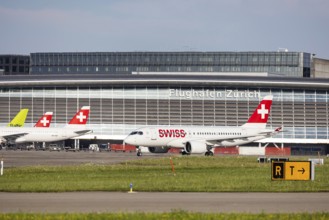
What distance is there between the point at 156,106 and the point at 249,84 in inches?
657

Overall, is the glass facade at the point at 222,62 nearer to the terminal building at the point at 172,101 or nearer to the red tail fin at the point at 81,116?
the terminal building at the point at 172,101

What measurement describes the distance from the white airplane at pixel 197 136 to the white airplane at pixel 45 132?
85.5 ft

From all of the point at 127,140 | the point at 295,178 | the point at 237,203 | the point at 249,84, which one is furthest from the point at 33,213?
the point at 249,84

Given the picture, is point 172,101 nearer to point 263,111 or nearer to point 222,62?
point 222,62

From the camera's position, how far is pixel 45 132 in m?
128

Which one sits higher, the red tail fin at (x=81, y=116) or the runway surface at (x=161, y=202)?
the red tail fin at (x=81, y=116)

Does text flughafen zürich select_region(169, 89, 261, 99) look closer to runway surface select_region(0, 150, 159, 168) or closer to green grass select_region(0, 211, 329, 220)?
runway surface select_region(0, 150, 159, 168)

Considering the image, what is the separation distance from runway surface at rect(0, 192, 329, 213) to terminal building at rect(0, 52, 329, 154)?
107 m

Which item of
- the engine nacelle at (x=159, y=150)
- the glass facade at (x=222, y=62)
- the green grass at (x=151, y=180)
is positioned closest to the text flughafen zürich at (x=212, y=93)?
the glass facade at (x=222, y=62)

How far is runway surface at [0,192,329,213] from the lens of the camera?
3225 cm

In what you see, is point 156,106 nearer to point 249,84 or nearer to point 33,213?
point 249,84

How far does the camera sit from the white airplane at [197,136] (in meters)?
102

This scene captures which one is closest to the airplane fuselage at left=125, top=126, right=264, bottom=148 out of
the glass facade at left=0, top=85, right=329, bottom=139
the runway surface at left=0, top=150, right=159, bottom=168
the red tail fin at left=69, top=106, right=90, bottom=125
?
the runway surface at left=0, top=150, right=159, bottom=168

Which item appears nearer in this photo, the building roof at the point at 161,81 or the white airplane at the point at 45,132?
the white airplane at the point at 45,132
